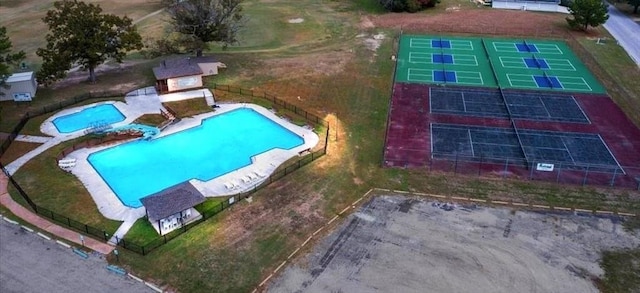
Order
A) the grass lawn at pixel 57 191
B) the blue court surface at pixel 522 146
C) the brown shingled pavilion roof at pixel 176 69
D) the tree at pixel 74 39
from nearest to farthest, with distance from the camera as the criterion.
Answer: the grass lawn at pixel 57 191
the blue court surface at pixel 522 146
the tree at pixel 74 39
the brown shingled pavilion roof at pixel 176 69

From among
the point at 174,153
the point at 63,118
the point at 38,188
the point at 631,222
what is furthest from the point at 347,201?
the point at 63,118

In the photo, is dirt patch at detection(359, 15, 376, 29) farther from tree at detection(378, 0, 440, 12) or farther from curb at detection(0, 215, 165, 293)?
curb at detection(0, 215, 165, 293)

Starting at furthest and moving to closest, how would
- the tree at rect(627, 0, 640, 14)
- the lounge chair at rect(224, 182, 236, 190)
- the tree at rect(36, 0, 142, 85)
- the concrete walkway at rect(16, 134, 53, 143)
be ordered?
1. the tree at rect(627, 0, 640, 14)
2. the tree at rect(36, 0, 142, 85)
3. the concrete walkway at rect(16, 134, 53, 143)
4. the lounge chair at rect(224, 182, 236, 190)

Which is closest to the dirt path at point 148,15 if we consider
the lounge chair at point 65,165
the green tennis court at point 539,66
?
the lounge chair at point 65,165

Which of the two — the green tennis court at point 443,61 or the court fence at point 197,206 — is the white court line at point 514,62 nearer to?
the green tennis court at point 443,61

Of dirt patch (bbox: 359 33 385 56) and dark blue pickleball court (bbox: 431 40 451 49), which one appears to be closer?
dirt patch (bbox: 359 33 385 56)

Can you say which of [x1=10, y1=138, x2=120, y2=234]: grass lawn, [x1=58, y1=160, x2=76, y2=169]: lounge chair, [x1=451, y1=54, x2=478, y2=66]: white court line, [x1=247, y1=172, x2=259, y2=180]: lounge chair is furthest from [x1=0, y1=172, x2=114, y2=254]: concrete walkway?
[x1=451, y1=54, x2=478, y2=66]: white court line

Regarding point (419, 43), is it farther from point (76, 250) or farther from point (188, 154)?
point (76, 250)
